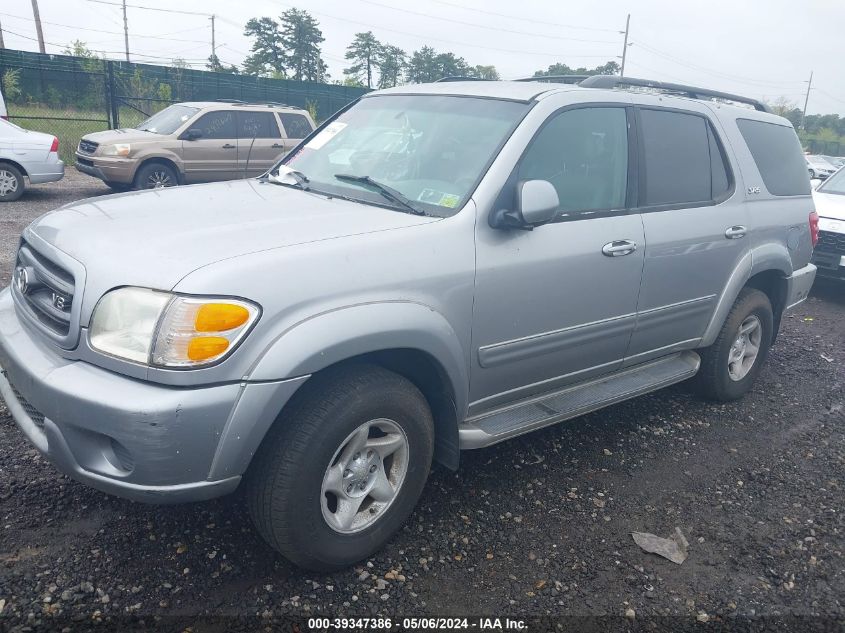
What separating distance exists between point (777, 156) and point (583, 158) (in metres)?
2.10

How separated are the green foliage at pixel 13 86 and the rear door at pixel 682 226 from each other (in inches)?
896

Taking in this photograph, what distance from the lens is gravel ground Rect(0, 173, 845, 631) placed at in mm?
2607

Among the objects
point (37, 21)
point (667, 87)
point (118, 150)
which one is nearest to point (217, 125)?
point (118, 150)

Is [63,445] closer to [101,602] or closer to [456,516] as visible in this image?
[101,602]

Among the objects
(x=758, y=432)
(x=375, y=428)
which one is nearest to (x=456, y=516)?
(x=375, y=428)

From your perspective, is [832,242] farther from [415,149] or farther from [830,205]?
[415,149]

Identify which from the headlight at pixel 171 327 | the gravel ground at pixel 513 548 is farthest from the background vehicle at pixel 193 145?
the headlight at pixel 171 327

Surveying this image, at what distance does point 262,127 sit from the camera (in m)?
12.4

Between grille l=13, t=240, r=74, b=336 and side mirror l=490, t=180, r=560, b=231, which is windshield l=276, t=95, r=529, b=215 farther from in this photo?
grille l=13, t=240, r=74, b=336

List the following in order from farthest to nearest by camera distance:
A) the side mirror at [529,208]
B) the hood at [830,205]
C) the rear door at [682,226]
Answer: the hood at [830,205]
the rear door at [682,226]
the side mirror at [529,208]

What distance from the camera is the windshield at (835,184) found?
29.5 ft

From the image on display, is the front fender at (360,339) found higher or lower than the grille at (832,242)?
higher

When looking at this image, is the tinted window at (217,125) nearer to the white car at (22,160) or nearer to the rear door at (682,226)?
the white car at (22,160)

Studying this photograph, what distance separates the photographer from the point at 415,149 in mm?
3420
